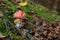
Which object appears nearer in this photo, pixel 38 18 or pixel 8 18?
pixel 8 18

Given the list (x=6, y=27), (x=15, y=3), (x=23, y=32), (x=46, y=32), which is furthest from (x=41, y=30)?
(x=15, y=3)

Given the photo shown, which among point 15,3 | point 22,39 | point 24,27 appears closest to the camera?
point 22,39

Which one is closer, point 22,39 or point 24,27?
point 22,39

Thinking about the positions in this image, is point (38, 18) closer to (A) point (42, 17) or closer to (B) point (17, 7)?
(A) point (42, 17)

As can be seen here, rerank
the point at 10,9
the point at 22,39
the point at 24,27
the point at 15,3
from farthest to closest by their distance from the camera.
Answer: the point at 15,3
the point at 10,9
the point at 24,27
the point at 22,39

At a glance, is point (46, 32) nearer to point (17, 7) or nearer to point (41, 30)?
point (41, 30)

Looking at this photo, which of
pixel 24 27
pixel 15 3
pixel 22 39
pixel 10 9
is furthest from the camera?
pixel 15 3

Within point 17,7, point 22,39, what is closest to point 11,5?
point 17,7

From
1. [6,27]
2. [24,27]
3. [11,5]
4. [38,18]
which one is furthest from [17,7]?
[6,27]
